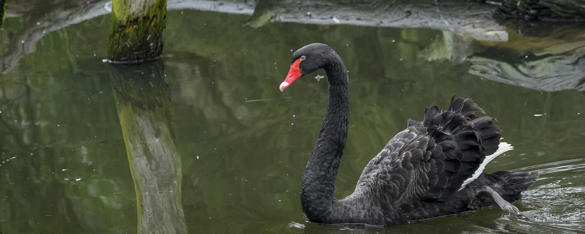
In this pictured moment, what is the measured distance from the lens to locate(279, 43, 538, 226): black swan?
4.43 meters

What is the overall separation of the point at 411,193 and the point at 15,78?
4.92 metres

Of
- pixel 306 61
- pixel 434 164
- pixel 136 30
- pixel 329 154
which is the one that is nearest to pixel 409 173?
pixel 434 164

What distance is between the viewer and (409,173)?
177 inches

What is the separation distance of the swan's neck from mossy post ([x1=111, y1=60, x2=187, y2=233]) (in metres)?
0.78

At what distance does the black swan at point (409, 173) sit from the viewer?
4.43 meters

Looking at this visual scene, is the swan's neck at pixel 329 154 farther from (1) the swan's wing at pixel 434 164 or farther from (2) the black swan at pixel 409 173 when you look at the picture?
(1) the swan's wing at pixel 434 164

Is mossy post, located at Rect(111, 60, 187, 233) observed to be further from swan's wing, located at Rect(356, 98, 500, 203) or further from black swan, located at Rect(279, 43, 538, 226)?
swan's wing, located at Rect(356, 98, 500, 203)

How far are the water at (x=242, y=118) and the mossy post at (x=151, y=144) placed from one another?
0.02 metres

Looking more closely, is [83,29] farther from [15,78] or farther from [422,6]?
[422,6]

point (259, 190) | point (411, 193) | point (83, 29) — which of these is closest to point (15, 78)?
point (83, 29)

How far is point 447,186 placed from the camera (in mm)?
4547

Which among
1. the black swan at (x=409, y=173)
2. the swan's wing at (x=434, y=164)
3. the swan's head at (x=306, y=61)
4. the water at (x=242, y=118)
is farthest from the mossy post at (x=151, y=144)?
the swan's wing at (x=434, y=164)

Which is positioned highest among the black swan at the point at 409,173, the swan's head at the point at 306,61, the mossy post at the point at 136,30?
the mossy post at the point at 136,30

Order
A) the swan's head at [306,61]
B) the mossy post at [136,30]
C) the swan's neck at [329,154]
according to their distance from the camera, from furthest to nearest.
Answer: the mossy post at [136,30], the swan's neck at [329,154], the swan's head at [306,61]
